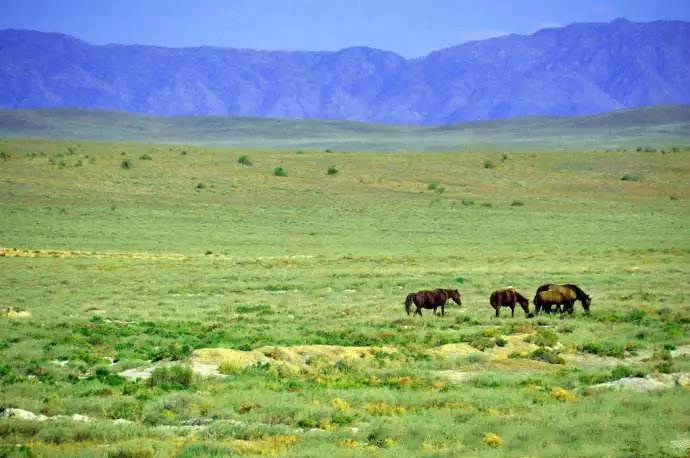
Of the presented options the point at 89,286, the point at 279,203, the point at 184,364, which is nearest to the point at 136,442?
the point at 184,364

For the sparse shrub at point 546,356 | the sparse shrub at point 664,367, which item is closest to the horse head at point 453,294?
the sparse shrub at point 546,356

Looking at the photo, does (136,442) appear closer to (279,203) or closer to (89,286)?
(89,286)

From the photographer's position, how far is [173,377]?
16.8 metres

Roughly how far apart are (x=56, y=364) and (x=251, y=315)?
29.6ft

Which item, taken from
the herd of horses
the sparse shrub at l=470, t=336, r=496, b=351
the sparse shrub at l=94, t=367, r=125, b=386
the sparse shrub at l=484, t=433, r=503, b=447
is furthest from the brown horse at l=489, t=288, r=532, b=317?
the sparse shrub at l=484, t=433, r=503, b=447

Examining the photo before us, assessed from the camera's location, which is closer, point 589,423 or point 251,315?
point 589,423

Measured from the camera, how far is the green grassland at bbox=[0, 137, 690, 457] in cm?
1355

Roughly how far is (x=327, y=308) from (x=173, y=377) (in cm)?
1200

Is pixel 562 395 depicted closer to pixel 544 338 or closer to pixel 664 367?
pixel 664 367

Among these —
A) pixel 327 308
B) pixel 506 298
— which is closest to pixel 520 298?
pixel 506 298

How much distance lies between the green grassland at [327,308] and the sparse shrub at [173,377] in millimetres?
40

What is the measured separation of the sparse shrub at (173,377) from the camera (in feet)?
54.6

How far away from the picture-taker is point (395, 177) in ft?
284

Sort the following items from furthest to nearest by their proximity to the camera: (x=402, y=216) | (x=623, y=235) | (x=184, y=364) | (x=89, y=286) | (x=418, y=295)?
(x=402, y=216) < (x=623, y=235) < (x=89, y=286) < (x=418, y=295) < (x=184, y=364)
